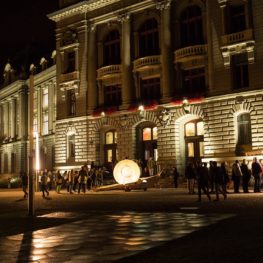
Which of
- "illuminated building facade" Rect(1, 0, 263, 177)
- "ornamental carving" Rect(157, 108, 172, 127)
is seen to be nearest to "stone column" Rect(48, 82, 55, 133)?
"illuminated building facade" Rect(1, 0, 263, 177)

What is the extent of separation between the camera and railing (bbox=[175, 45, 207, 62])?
135 feet

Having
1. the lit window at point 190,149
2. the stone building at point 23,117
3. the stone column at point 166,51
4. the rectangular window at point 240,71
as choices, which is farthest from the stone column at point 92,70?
the rectangular window at point 240,71

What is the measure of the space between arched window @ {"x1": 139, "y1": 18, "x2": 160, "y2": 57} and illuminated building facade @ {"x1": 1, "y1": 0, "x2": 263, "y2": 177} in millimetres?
98

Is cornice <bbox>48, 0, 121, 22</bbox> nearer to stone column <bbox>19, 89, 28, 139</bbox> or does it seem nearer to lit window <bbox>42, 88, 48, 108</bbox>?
lit window <bbox>42, 88, 48, 108</bbox>

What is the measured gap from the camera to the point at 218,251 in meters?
9.82

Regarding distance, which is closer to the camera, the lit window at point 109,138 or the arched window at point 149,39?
the arched window at point 149,39

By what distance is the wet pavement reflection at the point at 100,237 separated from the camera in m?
10.1

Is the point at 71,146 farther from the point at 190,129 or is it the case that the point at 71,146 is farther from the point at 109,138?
the point at 190,129

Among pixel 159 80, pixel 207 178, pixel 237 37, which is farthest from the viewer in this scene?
pixel 159 80

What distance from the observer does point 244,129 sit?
38406 mm

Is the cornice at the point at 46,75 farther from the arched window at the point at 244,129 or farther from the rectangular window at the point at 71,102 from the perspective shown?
the arched window at the point at 244,129

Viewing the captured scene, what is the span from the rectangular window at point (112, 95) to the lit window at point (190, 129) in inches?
322

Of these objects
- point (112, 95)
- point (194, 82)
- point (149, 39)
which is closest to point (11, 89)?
point (112, 95)

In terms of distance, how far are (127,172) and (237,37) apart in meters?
14.8
